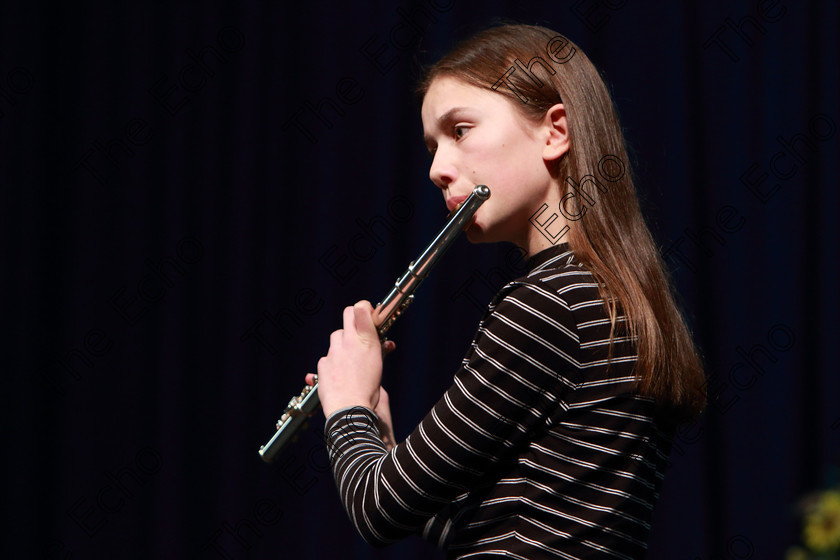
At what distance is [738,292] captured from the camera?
163cm

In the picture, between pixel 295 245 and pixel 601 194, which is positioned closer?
pixel 601 194

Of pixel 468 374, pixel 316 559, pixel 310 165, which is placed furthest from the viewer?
pixel 310 165

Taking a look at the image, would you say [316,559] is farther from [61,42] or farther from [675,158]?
[61,42]

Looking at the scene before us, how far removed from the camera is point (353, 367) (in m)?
0.85

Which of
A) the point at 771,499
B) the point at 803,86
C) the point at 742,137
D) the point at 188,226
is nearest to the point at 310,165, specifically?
the point at 188,226

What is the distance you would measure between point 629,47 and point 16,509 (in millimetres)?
1654

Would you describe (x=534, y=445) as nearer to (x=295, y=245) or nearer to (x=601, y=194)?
(x=601, y=194)

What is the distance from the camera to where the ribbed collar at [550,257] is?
781 millimetres

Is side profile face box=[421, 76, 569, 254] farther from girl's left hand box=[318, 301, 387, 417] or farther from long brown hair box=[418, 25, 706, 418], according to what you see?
girl's left hand box=[318, 301, 387, 417]

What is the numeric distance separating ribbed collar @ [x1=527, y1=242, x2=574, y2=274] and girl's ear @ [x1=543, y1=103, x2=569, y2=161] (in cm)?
10

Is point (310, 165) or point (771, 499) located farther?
point (310, 165)

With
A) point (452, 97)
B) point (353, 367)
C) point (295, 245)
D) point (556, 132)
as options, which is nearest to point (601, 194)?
point (556, 132)

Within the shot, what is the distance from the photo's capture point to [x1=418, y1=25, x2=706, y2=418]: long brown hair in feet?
2.41

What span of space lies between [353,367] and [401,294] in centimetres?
11
